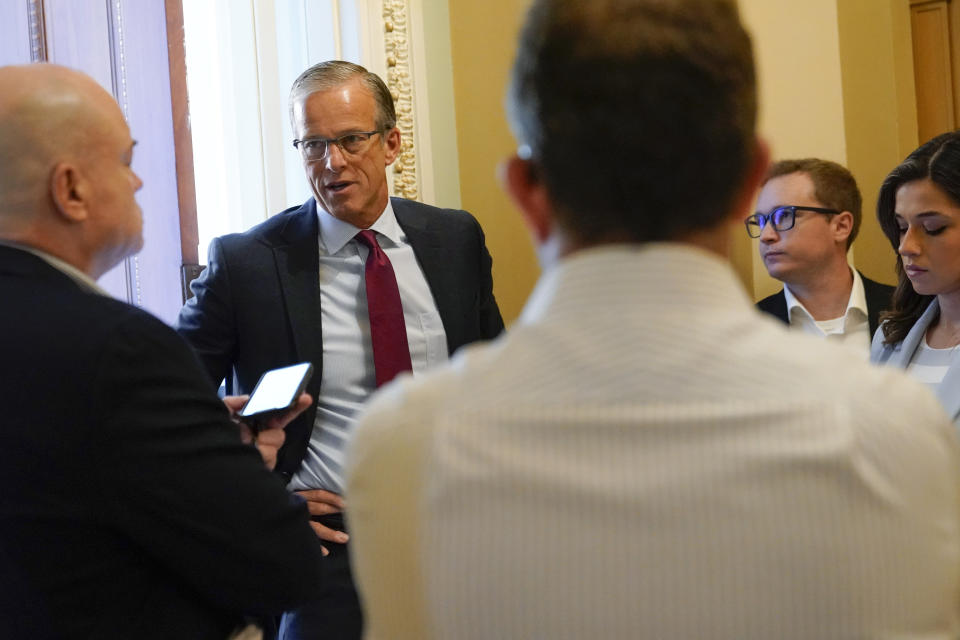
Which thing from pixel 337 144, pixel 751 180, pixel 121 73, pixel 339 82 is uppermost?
pixel 121 73

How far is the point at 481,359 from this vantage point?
0.85 meters

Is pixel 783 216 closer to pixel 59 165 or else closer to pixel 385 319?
pixel 385 319

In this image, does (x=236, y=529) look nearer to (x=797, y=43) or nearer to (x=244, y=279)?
(x=244, y=279)

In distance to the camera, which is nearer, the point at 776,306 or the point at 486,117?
the point at 776,306

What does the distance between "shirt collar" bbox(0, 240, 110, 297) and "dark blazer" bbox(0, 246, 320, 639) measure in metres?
0.01

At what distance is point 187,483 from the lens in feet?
4.96

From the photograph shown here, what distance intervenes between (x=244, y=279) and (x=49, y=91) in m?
1.13

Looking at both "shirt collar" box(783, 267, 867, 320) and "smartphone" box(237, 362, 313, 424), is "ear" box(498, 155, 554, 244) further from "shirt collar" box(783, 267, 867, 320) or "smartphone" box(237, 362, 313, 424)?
"shirt collar" box(783, 267, 867, 320)

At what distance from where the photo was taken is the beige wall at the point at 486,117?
4.04 metres

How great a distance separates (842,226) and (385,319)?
5.83 feet

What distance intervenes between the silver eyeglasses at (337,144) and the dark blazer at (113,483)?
137cm

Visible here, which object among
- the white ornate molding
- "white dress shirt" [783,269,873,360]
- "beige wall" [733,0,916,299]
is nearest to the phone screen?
the white ornate molding

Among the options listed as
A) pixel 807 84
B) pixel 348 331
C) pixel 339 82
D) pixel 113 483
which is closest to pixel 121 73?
pixel 339 82

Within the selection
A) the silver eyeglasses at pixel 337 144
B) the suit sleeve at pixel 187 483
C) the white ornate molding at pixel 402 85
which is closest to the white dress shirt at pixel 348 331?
the silver eyeglasses at pixel 337 144
